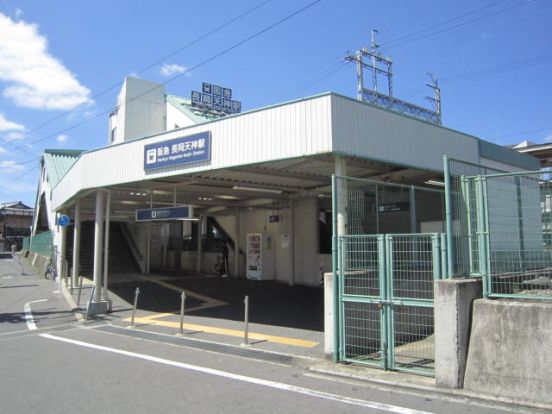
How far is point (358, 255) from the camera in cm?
897

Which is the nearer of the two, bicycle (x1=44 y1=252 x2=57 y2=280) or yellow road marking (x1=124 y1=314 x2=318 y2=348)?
yellow road marking (x1=124 y1=314 x2=318 y2=348)

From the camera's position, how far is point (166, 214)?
45.8 ft

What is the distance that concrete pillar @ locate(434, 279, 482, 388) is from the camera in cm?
680

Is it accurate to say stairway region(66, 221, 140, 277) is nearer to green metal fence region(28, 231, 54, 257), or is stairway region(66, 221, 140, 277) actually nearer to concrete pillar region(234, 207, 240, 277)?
green metal fence region(28, 231, 54, 257)

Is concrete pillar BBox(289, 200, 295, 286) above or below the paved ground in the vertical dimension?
above

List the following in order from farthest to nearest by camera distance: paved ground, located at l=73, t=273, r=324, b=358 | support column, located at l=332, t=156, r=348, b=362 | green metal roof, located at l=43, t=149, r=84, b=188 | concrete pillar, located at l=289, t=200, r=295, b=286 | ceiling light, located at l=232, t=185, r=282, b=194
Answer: green metal roof, located at l=43, t=149, r=84, b=188
concrete pillar, located at l=289, t=200, r=295, b=286
ceiling light, located at l=232, t=185, r=282, b=194
paved ground, located at l=73, t=273, r=324, b=358
support column, located at l=332, t=156, r=348, b=362

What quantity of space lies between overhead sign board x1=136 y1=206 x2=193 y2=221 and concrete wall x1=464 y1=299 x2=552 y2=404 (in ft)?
27.3

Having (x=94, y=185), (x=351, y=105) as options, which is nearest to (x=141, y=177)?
(x=94, y=185)

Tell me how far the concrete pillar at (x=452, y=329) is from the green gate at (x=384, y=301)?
0.45m

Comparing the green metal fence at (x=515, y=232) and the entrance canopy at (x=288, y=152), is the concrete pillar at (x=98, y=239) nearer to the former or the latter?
the entrance canopy at (x=288, y=152)

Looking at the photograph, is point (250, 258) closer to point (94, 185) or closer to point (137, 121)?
point (94, 185)

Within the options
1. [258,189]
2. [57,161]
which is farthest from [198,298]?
[57,161]

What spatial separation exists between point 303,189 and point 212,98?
683 inches

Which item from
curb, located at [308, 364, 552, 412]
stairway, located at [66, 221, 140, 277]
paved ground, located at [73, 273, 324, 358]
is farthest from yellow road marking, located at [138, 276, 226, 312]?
curb, located at [308, 364, 552, 412]
